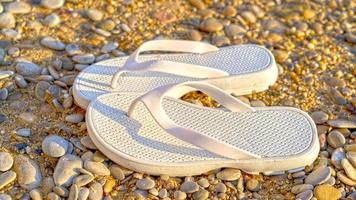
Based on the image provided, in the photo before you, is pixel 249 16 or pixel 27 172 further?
pixel 249 16

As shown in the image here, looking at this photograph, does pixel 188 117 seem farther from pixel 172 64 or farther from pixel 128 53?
pixel 128 53

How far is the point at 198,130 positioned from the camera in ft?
5.04

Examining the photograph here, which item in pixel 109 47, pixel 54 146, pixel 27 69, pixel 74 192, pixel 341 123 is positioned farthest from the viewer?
pixel 109 47

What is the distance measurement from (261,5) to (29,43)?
31.0 inches

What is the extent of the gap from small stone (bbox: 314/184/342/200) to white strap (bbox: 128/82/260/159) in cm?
16

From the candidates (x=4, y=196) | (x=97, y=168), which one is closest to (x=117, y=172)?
(x=97, y=168)

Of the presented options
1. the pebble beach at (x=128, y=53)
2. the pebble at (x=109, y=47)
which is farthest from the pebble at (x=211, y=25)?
the pebble at (x=109, y=47)

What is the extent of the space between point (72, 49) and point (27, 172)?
505mm

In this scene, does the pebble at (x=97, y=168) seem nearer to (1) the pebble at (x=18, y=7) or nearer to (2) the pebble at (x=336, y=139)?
(2) the pebble at (x=336, y=139)

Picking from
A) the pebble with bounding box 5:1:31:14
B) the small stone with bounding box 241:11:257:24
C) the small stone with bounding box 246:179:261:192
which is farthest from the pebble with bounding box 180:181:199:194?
the pebble with bounding box 5:1:31:14

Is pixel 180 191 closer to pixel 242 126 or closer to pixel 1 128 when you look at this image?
pixel 242 126

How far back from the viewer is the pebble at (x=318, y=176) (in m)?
1.47

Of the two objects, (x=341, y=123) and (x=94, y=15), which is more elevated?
(x=94, y=15)

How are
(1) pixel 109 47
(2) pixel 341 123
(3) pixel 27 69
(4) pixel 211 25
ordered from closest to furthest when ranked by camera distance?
(2) pixel 341 123
(3) pixel 27 69
(1) pixel 109 47
(4) pixel 211 25
